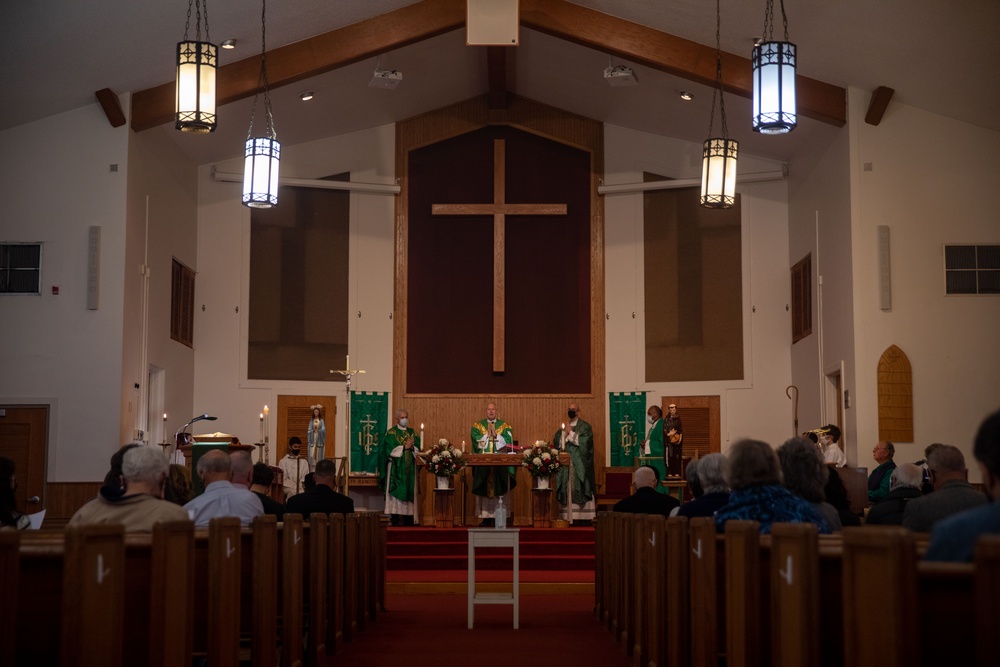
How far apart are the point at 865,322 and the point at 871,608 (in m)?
9.78

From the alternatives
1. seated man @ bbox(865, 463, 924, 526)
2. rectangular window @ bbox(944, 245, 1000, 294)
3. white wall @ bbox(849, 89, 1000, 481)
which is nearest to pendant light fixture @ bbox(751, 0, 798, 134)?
seated man @ bbox(865, 463, 924, 526)

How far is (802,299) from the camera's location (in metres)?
13.9

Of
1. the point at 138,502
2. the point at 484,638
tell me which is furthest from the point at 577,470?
the point at 138,502

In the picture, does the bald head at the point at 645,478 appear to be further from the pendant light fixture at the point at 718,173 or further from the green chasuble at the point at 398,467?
the green chasuble at the point at 398,467

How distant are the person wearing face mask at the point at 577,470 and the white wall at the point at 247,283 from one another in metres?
2.66

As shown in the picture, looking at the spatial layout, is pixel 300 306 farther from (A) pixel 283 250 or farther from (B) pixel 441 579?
(B) pixel 441 579

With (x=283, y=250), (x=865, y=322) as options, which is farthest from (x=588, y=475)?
(x=283, y=250)

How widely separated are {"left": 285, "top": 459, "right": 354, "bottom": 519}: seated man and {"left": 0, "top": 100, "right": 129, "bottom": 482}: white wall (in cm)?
525

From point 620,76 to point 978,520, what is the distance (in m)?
11.0

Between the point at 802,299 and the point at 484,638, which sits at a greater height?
the point at 802,299

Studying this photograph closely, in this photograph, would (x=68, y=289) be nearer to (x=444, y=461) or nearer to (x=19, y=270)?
(x=19, y=270)

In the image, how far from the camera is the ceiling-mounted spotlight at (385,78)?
42.4ft

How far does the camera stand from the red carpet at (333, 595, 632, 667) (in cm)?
562

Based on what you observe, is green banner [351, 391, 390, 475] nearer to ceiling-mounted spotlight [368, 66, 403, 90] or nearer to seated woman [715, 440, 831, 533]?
ceiling-mounted spotlight [368, 66, 403, 90]
